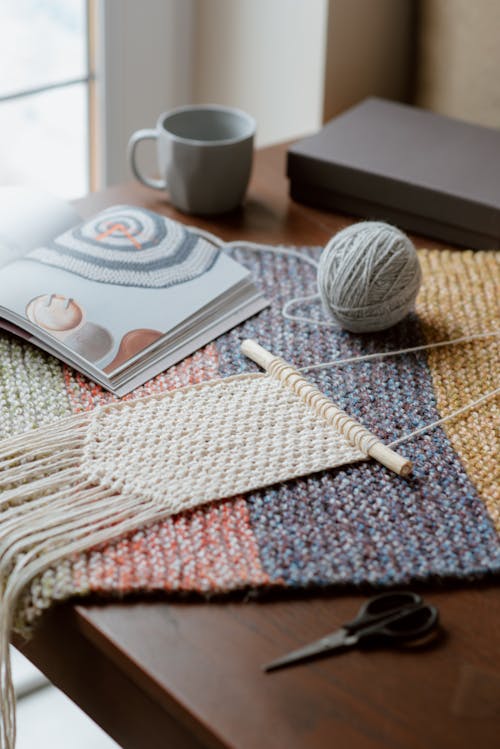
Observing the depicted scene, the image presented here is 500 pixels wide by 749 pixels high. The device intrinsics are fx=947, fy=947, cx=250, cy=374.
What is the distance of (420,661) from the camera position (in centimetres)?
52

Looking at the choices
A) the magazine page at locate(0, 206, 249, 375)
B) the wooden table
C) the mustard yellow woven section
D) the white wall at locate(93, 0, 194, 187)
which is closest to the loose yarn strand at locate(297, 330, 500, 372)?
the mustard yellow woven section

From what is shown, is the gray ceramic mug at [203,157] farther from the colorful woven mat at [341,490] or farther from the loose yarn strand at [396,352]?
the loose yarn strand at [396,352]

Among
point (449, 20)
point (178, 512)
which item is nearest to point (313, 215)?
point (449, 20)

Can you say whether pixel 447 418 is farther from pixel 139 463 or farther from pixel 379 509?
pixel 139 463

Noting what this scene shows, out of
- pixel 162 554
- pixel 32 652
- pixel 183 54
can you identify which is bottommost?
pixel 32 652

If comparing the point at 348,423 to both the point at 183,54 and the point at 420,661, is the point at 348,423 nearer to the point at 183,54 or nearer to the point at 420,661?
the point at 420,661

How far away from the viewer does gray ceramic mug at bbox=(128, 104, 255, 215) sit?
0.94m

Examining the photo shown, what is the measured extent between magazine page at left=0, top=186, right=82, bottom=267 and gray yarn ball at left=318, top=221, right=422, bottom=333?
27 cm

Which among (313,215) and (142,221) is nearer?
(142,221)

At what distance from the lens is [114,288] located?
80 centimetres

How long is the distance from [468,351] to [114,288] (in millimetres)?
301

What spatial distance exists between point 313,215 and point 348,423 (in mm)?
392

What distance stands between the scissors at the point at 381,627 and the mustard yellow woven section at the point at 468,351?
0.10 meters

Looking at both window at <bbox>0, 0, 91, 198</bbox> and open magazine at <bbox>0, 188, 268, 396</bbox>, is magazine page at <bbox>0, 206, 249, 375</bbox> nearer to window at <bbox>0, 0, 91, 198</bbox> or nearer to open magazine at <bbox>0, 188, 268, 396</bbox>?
open magazine at <bbox>0, 188, 268, 396</bbox>
